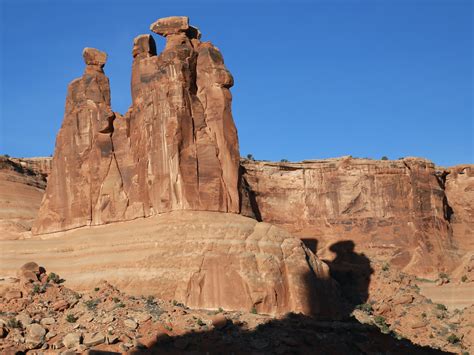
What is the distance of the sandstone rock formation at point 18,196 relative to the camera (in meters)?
70.8

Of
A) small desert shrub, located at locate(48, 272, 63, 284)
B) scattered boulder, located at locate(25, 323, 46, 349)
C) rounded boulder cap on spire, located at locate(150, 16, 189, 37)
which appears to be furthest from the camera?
rounded boulder cap on spire, located at locate(150, 16, 189, 37)

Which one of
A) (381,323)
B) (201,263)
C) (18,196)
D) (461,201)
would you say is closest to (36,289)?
(201,263)

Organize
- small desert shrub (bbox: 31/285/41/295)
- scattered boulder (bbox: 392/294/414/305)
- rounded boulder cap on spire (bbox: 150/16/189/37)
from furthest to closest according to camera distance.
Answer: scattered boulder (bbox: 392/294/414/305) < rounded boulder cap on spire (bbox: 150/16/189/37) < small desert shrub (bbox: 31/285/41/295)

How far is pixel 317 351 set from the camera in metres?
49.8

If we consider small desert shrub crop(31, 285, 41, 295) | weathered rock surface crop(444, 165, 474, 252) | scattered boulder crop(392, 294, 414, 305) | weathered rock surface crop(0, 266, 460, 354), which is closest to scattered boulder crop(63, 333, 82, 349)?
weathered rock surface crop(0, 266, 460, 354)

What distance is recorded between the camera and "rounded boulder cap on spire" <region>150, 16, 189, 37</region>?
6369 cm

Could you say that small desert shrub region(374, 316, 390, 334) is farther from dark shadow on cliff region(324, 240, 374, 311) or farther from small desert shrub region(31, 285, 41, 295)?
small desert shrub region(31, 285, 41, 295)

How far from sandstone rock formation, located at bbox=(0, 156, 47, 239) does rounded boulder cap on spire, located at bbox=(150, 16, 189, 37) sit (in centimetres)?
1715

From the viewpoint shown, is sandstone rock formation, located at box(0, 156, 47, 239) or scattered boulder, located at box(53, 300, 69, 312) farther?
sandstone rock formation, located at box(0, 156, 47, 239)

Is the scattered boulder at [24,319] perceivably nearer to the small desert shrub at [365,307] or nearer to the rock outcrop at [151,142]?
the rock outcrop at [151,142]

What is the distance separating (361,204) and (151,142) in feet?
113

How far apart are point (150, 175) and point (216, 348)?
1565 cm

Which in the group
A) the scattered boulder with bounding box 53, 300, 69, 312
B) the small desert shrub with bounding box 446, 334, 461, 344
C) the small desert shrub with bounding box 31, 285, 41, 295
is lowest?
the small desert shrub with bounding box 446, 334, 461, 344

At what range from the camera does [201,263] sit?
56281 mm
